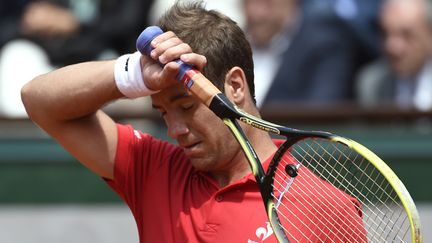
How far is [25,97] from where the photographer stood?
4270 millimetres

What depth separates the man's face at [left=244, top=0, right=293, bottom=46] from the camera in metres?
7.75

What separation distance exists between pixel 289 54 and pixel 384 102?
29.2 inches

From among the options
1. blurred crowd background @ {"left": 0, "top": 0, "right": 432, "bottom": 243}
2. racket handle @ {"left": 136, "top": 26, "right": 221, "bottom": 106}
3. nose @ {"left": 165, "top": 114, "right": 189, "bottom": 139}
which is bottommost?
blurred crowd background @ {"left": 0, "top": 0, "right": 432, "bottom": 243}

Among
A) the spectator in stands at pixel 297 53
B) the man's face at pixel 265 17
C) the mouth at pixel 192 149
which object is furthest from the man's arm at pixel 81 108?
the man's face at pixel 265 17

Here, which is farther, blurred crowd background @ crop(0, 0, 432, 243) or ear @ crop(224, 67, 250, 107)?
blurred crowd background @ crop(0, 0, 432, 243)

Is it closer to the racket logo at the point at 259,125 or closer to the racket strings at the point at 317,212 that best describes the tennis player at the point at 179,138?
the racket strings at the point at 317,212

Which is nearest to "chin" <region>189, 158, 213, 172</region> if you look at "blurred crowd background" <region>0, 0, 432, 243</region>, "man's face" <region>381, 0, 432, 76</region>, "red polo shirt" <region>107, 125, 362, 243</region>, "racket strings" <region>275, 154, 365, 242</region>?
"red polo shirt" <region>107, 125, 362, 243</region>

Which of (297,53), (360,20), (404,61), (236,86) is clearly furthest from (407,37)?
(236,86)

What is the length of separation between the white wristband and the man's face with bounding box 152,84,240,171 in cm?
7

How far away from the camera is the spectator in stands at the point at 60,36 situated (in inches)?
313

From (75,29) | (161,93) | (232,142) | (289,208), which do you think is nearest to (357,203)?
(289,208)

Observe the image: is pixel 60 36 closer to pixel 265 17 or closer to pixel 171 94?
pixel 265 17

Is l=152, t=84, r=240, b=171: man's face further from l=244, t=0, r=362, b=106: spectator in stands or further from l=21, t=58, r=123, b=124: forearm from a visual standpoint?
l=244, t=0, r=362, b=106: spectator in stands

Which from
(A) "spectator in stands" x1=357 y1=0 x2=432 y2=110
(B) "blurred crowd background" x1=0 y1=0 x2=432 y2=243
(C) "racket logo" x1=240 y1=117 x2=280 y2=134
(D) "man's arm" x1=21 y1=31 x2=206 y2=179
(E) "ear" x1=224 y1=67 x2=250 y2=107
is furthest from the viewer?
(A) "spectator in stands" x1=357 y1=0 x2=432 y2=110
